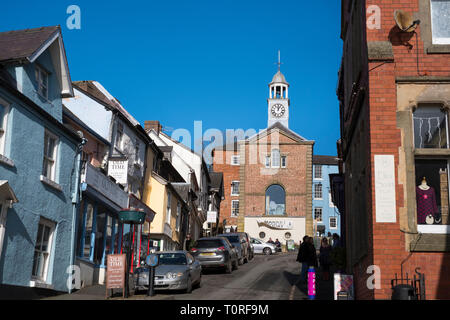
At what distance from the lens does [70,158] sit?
18.8m

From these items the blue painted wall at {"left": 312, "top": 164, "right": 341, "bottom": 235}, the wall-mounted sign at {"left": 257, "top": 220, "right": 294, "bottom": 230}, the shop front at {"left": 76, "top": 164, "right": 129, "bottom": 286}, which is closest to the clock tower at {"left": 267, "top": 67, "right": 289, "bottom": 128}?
the blue painted wall at {"left": 312, "top": 164, "right": 341, "bottom": 235}

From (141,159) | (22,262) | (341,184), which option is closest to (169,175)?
(141,159)

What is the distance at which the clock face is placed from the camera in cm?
8119

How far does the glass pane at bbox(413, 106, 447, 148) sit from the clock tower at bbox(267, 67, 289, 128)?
2736 inches

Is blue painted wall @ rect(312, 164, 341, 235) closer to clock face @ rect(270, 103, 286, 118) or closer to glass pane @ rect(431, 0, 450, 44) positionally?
clock face @ rect(270, 103, 286, 118)

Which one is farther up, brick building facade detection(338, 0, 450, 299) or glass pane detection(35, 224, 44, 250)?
brick building facade detection(338, 0, 450, 299)

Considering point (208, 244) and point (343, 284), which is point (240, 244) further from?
point (343, 284)

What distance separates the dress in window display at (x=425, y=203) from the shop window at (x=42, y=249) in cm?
1061

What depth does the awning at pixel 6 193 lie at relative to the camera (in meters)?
13.8

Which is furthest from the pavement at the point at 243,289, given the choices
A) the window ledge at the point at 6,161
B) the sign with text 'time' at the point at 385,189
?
the sign with text 'time' at the point at 385,189

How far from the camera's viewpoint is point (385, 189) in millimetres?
10945

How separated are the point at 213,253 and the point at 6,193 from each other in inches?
523

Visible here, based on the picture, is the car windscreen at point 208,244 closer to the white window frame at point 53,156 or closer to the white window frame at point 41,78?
the white window frame at point 53,156

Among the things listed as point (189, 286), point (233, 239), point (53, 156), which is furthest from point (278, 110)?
point (53, 156)
